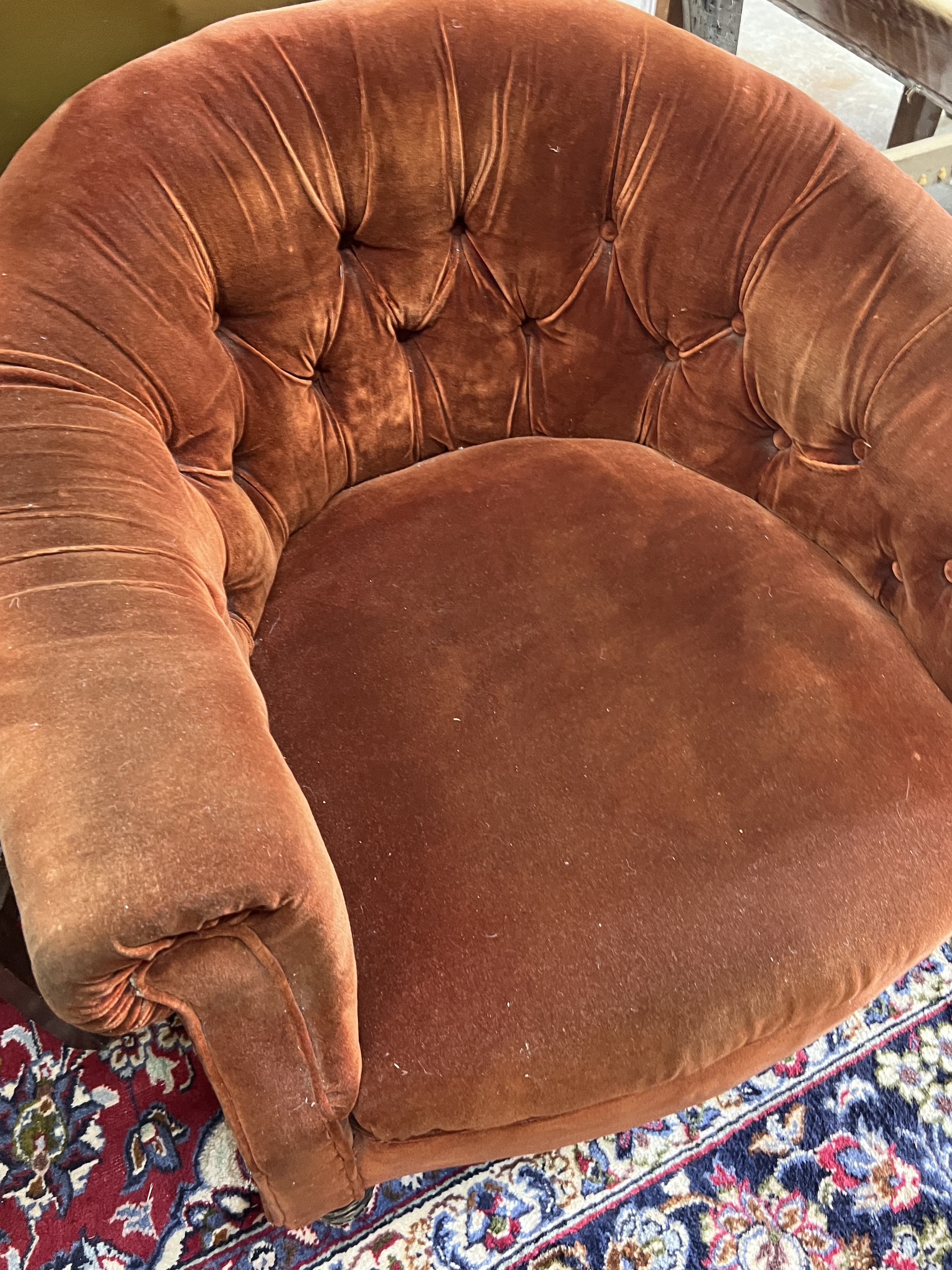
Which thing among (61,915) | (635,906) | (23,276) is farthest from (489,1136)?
(23,276)

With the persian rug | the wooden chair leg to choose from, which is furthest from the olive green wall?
the wooden chair leg

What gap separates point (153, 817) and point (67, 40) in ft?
2.49

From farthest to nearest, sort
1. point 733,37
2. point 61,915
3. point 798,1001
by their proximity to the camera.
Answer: point 733,37, point 798,1001, point 61,915

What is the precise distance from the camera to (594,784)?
0.80 m

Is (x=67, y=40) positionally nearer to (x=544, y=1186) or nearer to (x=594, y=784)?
(x=594, y=784)

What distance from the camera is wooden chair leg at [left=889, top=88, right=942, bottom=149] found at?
183cm

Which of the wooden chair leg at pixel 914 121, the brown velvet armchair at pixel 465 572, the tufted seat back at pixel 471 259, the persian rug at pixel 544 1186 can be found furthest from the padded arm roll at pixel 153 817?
the wooden chair leg at pixel 914 121

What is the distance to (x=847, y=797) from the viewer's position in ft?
2.62

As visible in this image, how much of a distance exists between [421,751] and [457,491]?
31 centimetres

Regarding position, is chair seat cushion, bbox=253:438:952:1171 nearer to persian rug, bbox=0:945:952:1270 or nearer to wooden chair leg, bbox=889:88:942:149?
persian rug, bbox=0:945:952:1270

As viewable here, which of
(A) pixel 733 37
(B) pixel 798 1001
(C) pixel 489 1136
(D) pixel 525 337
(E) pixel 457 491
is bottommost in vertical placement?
(C) pixel 489 1136

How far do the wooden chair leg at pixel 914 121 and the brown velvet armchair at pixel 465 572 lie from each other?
1165 mm

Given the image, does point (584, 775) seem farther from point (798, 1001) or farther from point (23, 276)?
point (23, 276)

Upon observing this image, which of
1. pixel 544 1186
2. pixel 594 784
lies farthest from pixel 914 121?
pixel 544 1186
